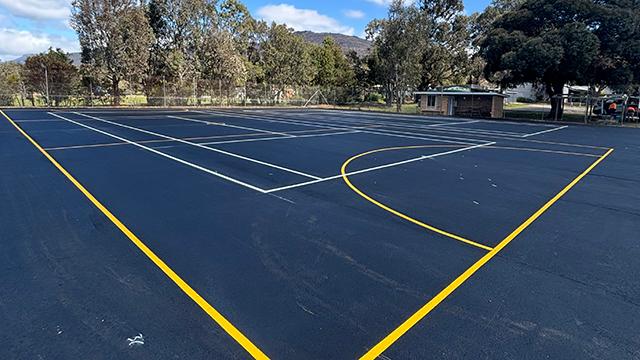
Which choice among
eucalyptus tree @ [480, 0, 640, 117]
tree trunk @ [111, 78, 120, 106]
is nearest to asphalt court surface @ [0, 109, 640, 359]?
eucalyptus tree @ [480, 0, 640, 117]

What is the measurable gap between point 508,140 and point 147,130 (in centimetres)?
1793

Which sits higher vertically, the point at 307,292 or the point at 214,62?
the point at 214,62

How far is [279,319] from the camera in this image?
380cm

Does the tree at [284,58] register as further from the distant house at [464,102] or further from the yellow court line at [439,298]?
the yellow court line at [439,298]

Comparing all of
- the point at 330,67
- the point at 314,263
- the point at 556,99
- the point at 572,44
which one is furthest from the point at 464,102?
the point at 314,263

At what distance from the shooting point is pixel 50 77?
127 feet

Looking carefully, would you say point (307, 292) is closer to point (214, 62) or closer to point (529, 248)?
point (529, 248)

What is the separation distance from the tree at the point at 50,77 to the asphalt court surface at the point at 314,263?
3368 cm

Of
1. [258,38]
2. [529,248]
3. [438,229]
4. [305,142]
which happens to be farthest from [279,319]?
[258,38]

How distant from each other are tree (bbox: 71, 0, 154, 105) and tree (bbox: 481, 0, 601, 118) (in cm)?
3356

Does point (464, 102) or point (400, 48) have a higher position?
point (400, 48)

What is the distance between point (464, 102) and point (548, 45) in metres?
11.1

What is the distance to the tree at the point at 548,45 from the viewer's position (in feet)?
98.3

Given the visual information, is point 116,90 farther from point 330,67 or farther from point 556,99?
point 556,99
